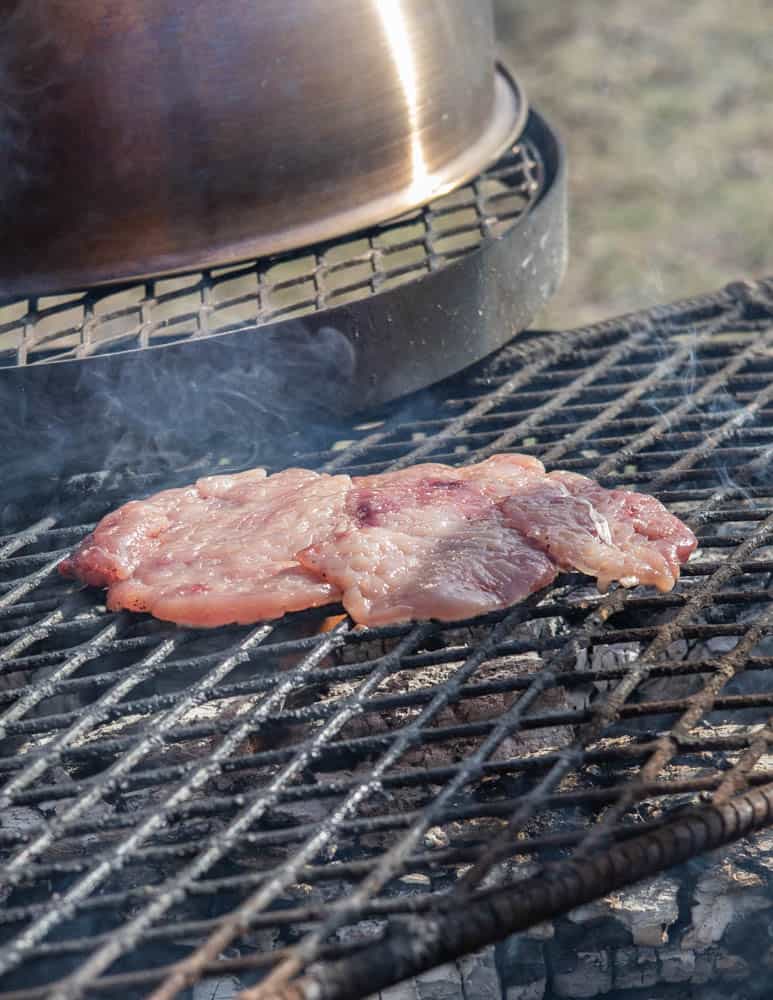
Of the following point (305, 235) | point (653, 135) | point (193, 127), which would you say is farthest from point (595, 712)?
point (653, 135)

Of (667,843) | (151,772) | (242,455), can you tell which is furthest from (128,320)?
(667,843)

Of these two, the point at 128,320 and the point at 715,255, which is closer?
the point at 128,320

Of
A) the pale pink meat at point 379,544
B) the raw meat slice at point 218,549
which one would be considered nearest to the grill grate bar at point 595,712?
the pale pink meat at point 379,544

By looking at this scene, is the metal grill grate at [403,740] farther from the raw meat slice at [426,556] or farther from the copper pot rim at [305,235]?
the copper pot rim at [305,235]

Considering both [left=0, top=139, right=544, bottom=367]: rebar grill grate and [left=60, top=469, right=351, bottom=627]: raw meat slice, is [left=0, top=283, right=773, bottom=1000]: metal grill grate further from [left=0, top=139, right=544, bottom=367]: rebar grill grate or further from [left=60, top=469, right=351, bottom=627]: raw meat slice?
[left=0, top=139, right=544, bottom=367]: rebar grill grate

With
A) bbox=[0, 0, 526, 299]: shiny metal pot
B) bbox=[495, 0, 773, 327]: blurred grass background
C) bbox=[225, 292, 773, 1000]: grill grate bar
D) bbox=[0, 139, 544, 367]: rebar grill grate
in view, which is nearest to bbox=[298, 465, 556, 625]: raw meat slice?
bbox=[225, 292, 773, 1000]: grill grate bar

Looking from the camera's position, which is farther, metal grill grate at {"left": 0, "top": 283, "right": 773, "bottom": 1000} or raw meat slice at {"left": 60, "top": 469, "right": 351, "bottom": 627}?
raw meat slice at {"left": 60, "top": 469, "right": 351, "bottom": 627}

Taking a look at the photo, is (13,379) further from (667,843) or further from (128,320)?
(128,320)
